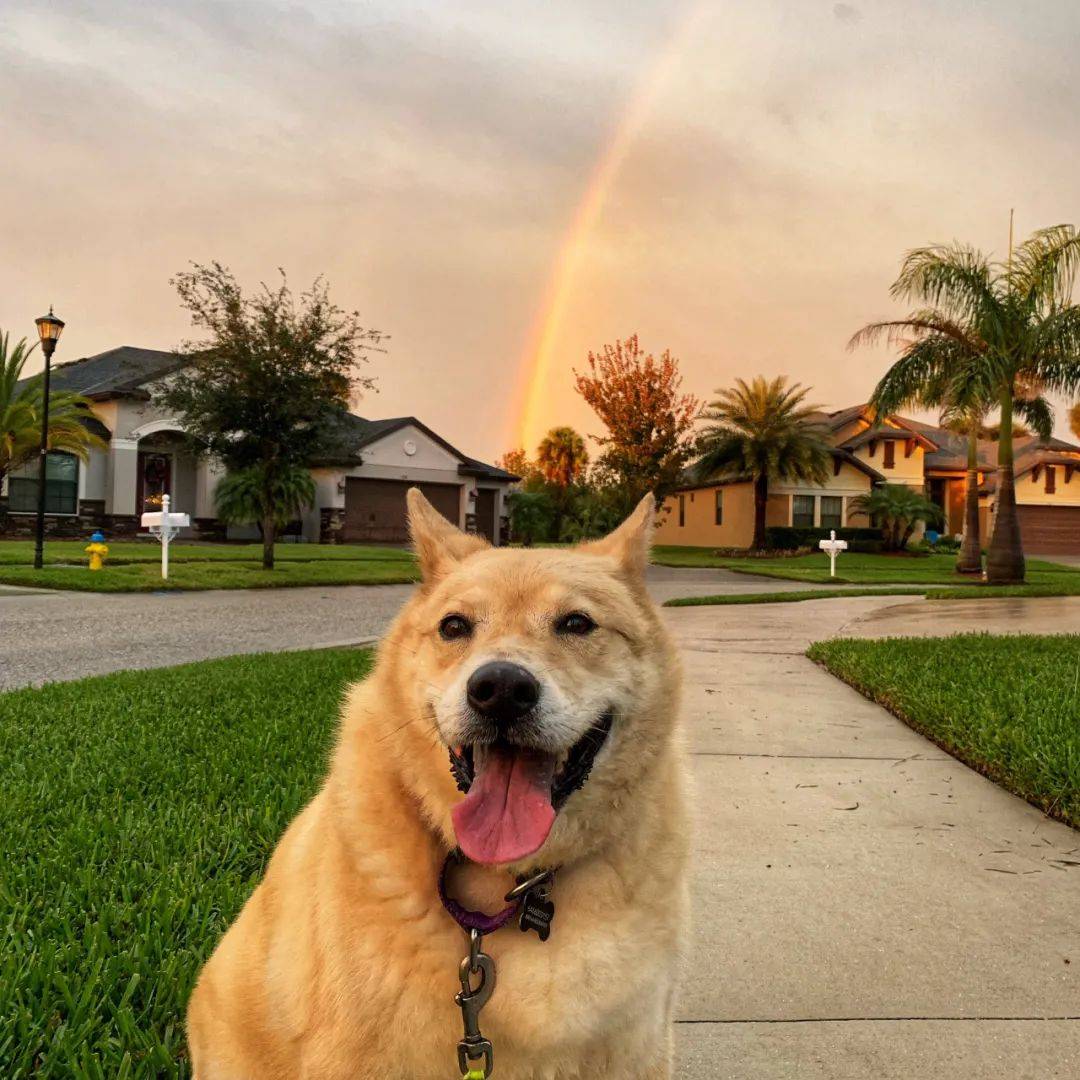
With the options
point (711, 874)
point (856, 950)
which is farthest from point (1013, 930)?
point (711, 874)

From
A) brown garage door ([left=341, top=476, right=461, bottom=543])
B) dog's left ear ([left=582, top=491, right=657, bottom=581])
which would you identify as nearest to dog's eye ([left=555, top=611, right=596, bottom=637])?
dog's left ear ([left=582, top=491, right=657, bottom=581])

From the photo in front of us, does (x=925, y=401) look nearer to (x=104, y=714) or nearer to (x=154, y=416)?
(x=104, y=714)

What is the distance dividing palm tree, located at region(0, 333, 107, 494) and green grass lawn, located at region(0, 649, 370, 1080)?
89.5ft

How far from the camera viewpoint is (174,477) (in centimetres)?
3584

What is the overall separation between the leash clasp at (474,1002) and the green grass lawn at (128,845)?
0.22 m

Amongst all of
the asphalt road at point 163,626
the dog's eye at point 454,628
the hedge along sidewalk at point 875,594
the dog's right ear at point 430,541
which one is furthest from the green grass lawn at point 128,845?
the hedge along sidewalk at point 875,594

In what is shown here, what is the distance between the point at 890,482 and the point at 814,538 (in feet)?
21.9

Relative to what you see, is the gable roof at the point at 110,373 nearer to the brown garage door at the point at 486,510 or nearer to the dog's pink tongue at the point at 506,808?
the brown garage door at the point at 486,510

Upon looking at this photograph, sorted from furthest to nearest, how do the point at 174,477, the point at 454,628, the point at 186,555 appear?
the point at 174,477
the point at 186,555
the point at 454,628

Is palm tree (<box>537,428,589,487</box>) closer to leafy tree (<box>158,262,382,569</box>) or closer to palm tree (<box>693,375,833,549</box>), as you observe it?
palm tree (<box>693,375,833,549</box>)

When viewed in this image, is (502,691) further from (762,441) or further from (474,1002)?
(762,441)

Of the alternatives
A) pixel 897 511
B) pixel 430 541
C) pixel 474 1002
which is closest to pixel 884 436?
pixel 897 511

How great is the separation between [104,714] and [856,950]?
492 centimetres

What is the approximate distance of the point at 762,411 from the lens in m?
39.0
